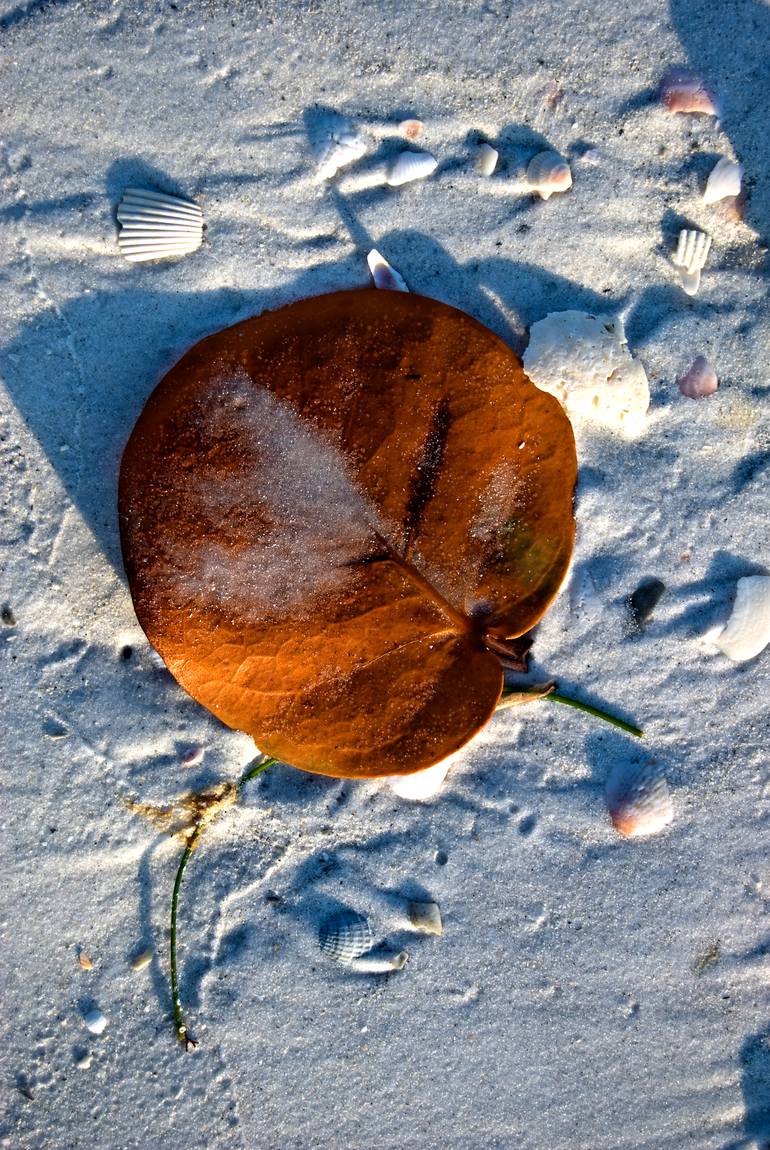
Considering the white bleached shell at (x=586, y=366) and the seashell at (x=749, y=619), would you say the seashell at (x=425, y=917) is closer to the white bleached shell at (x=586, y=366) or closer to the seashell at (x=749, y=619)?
the seashell at (x=749, y=619)

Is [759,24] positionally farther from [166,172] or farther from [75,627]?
[75,627]

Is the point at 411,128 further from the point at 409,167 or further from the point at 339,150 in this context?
the point at 339,150

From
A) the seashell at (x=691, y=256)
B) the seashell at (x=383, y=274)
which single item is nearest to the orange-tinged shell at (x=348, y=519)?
the seashell at (x=383, y=274)

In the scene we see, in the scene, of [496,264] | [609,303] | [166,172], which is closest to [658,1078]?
[609,303]

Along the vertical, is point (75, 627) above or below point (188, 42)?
below

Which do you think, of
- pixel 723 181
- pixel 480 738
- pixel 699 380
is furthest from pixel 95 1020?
pixel 723 181
